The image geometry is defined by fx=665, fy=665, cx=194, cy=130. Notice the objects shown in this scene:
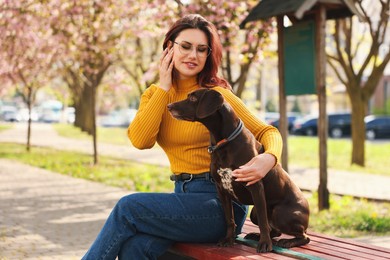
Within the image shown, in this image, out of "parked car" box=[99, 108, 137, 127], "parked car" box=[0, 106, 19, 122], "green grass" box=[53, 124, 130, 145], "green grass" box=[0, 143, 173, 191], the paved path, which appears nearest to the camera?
the paved path

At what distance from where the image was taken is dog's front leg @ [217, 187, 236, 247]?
3.86 m

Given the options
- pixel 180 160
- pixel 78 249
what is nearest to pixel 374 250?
pixel 180 160

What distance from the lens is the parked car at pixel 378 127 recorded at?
122 ft

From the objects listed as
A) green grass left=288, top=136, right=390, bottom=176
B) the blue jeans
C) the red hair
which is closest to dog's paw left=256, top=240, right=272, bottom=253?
the blue jeans

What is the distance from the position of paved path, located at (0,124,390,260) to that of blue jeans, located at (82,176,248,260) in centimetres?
276

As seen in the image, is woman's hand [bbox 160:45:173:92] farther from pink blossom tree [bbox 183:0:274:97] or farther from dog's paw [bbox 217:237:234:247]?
pink blossom tree [bbox 183:0:274:97]

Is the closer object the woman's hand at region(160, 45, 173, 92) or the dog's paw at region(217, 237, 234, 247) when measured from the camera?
the dog's paw at region(217, 237, 234, 247)

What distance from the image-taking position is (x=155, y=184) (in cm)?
1252

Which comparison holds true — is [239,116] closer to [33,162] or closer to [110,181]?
[110,181]

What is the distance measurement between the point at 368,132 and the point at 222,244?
35.1 m

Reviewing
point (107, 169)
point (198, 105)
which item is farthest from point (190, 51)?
point (107, 169)

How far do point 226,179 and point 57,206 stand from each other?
6.66 meters

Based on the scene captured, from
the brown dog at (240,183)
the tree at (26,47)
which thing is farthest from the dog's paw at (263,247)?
the tree at (26,47)

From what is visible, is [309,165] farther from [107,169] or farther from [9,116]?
[9,116]
